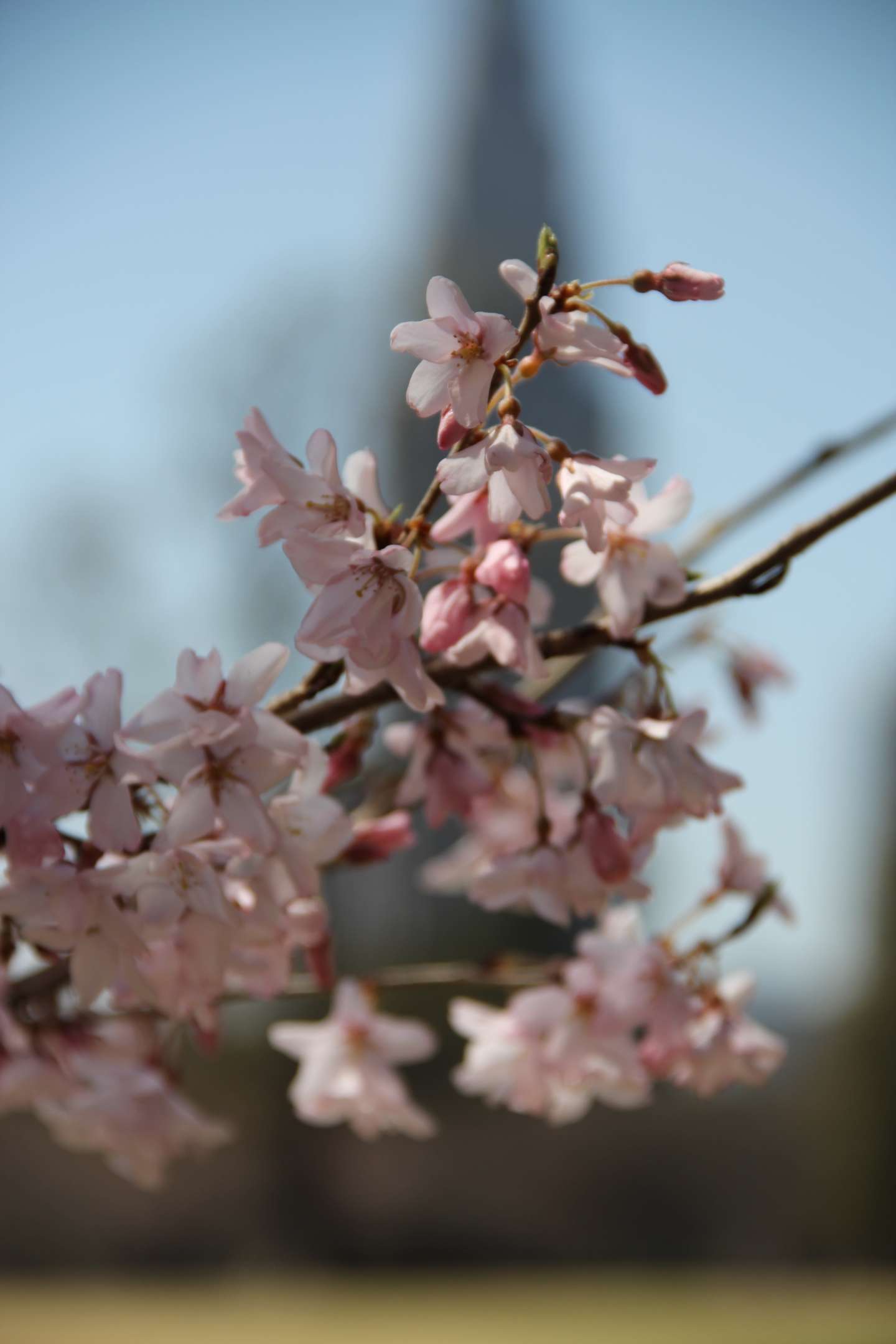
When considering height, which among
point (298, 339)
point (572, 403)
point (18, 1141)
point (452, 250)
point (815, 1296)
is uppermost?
point (452, 250)

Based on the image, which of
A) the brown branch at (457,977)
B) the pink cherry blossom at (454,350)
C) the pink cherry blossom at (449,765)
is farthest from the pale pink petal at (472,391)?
the brown branch at (457,977)

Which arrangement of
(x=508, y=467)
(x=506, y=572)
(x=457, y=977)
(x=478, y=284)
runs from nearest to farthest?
(x=508, y=467)
(x=506, y=572)
(x=457, y=977)
(x=478, y=284)

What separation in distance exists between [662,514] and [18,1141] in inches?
369

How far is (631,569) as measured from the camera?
2.29 ft

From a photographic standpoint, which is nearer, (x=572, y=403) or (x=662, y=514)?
(x=662, y=514)

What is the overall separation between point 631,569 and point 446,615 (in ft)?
0.41

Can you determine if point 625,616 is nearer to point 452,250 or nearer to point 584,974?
point 584,974

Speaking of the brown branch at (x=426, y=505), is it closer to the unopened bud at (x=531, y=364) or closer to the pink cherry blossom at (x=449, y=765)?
the unopened bud at (x=531, y=364)

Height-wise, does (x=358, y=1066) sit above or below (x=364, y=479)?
below

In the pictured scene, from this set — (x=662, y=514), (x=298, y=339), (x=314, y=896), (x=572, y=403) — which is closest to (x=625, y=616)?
(x=662, y=514)

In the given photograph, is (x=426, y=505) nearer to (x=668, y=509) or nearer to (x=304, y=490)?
(x=304, y=490)

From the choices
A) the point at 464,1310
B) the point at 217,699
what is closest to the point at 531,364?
the point at 217,699

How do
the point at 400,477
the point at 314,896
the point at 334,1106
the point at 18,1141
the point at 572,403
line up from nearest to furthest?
the point at 314,896
the point at 334,1106
the point at 18,1141
the point at 400,477
the point at 572,403

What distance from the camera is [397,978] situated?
3.18ft
